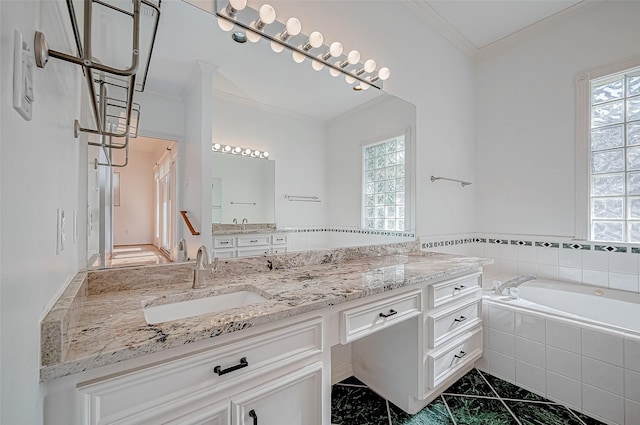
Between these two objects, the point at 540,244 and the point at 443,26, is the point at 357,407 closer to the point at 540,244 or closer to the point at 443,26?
the point at 540,244

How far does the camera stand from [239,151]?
4.63 ft

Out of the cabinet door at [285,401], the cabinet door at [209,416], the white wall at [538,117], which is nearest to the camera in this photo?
the cabinet door at [209,416]

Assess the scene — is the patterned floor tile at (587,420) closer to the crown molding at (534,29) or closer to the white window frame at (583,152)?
the white window frame at (583,152)

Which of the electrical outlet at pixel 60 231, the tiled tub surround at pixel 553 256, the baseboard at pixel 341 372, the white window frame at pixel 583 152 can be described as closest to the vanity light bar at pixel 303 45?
the electrical outlet at pixel 60 231

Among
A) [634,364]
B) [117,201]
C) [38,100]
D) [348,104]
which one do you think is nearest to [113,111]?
[117,201]

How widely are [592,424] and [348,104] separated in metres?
2.33

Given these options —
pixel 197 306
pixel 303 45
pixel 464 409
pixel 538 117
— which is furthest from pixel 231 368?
pixel 538 117

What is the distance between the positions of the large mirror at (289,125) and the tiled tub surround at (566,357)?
34.7 inches

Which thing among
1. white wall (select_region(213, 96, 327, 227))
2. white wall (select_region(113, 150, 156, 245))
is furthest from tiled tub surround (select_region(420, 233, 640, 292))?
white wall (select_region(113, 150, 156, 245))

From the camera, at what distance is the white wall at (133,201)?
3.56 feet

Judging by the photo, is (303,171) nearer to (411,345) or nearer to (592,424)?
(411,345)

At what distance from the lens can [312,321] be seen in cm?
100

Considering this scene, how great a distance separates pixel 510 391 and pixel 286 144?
212 cm

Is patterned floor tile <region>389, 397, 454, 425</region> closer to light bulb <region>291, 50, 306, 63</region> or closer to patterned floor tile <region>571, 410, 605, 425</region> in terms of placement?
patterned floor tile <region>571, 410, 605, 425</region>
